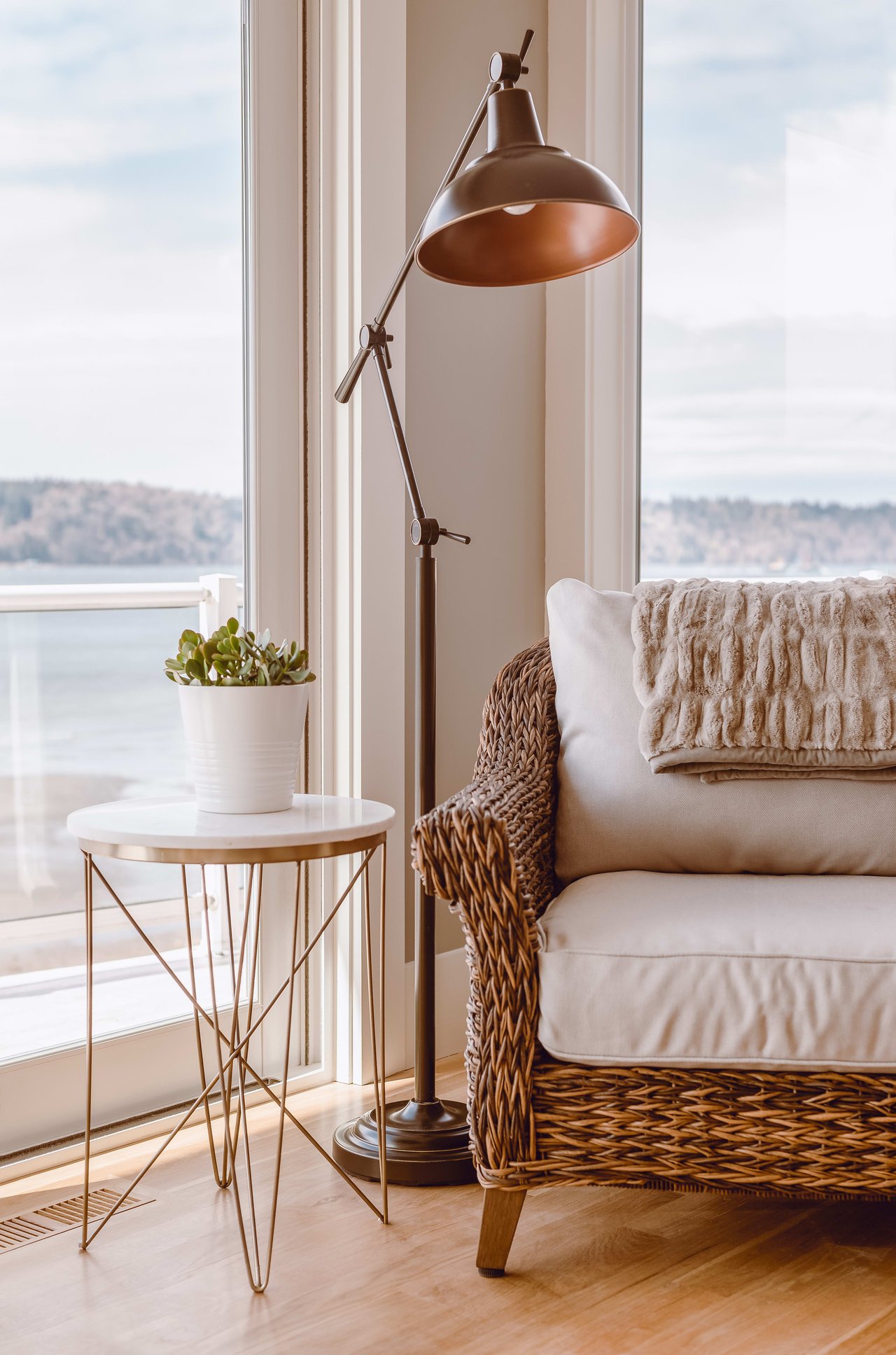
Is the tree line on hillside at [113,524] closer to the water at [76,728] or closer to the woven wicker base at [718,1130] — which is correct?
the water at [76,728]

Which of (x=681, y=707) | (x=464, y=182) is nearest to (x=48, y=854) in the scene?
(x=681, y=707)

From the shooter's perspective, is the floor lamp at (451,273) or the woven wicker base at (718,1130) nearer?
the woven wicker base at (718,1130)

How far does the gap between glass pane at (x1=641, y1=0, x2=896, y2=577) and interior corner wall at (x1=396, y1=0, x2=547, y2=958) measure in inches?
11.3

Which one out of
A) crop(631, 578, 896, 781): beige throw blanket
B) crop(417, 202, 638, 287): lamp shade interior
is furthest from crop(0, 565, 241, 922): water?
crop(631, 578, 896, 781): beige throw blanket

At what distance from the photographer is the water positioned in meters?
2.03

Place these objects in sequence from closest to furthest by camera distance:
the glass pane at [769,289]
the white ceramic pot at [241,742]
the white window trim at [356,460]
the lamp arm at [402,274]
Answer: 1. the white ceramic pot at [241,742]
2. the lamp arm at [402,274]
3. the white window trim at [356,460]
4. the glass pane at [769,289]

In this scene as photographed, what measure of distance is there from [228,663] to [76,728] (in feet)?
1.74

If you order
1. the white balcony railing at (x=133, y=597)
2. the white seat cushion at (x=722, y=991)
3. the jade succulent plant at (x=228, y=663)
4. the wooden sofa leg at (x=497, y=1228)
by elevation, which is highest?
the white balcony railing at (x=133, y=597)

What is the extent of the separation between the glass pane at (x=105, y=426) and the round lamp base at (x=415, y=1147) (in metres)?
0.44

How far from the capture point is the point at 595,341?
283cm

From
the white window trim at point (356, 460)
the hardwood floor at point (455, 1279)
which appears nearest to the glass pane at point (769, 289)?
the white window trim at point (356, 460)

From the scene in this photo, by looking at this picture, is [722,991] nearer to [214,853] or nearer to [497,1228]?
[497,1228]

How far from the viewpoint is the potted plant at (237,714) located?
5.54 ft

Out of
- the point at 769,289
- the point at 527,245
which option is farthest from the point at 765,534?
the point at 527,245
